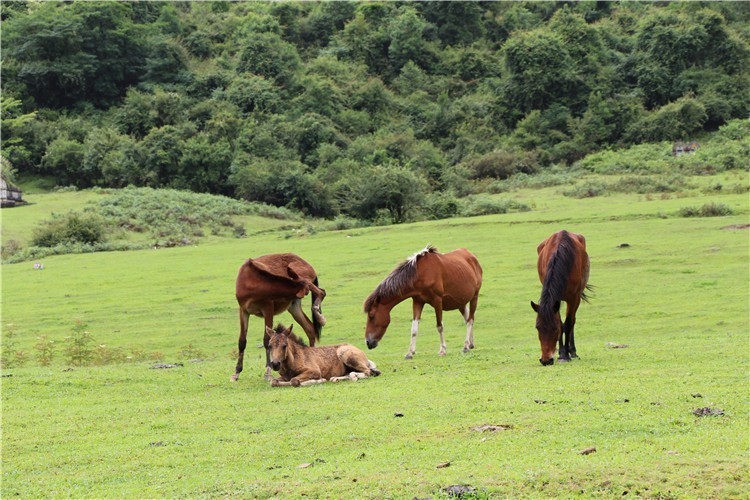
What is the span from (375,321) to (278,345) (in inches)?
128

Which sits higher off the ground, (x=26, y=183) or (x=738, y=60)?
(x=738, y=60)

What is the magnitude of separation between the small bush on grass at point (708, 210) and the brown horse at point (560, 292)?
22.5 metres

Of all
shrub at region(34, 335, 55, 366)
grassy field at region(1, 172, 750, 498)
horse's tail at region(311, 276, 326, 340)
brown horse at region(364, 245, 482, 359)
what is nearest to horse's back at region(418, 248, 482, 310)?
brown horse at region(364, 245, 482, 359)

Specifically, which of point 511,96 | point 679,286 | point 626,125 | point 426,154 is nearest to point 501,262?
point 679,286

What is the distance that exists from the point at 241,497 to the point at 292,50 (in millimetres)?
78482

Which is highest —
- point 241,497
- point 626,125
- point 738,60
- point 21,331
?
point 738,60

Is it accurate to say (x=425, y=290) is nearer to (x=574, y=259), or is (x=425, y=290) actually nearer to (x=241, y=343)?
(x=574, y=259)

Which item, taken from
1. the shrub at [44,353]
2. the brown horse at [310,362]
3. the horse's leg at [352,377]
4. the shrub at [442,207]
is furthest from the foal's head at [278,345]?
the shrub at [442,207]

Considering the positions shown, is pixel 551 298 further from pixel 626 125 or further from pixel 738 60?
pixel 738 60

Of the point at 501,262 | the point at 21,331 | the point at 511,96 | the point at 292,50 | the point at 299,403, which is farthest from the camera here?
the point at 292,50

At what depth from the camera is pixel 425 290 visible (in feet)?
53.4

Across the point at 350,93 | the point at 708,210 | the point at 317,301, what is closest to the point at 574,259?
the point at 317,301

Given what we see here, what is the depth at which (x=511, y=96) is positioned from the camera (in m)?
74.2

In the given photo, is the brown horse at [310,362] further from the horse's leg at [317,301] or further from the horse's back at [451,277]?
the horse's back at [451,277]
